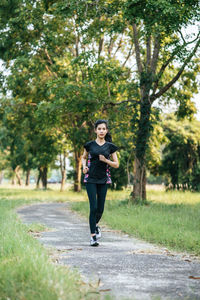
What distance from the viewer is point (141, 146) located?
597 inches

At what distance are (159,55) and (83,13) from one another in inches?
151

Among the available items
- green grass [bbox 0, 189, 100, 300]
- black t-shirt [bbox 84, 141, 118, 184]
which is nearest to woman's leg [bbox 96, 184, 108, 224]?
black t-shirt [bbox 84, 141, 118, 184]

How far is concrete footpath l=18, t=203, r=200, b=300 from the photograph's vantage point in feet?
12.2

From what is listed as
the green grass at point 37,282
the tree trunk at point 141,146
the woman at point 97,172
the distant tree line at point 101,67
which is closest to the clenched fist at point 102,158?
the woman at point 97,172

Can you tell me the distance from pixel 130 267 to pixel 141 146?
10579mm

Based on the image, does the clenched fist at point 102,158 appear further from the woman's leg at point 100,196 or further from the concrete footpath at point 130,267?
the concrete footpath at point 130,267

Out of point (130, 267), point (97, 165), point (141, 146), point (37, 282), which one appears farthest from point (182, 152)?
point (37, 282)

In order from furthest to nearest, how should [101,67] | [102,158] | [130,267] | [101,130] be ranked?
[101,67] < [101,130] < [102,158] < [130,267]

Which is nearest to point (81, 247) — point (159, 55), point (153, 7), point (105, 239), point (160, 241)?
point (105, 239)

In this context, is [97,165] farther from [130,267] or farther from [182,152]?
[182,152]

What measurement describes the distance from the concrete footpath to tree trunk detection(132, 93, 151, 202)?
795 cm

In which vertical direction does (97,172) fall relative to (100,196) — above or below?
above

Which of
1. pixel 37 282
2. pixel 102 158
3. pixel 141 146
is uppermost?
pixel 141 146

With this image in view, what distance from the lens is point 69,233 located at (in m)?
8.23
